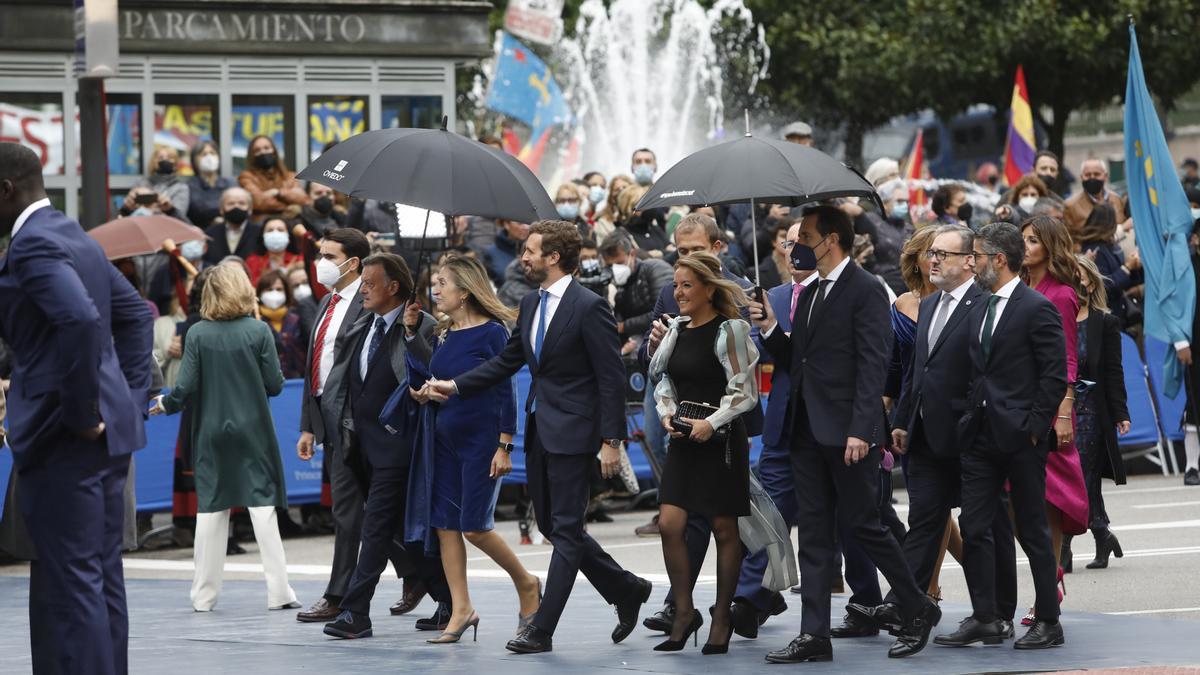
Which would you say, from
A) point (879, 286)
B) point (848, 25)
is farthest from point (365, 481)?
point (848, 25)

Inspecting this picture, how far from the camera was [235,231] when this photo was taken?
17594 mm

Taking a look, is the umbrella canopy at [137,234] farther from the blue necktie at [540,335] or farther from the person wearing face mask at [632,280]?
the blue necktie at [540,335]

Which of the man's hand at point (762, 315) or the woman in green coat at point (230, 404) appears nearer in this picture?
the man's hand at point (762, 315)

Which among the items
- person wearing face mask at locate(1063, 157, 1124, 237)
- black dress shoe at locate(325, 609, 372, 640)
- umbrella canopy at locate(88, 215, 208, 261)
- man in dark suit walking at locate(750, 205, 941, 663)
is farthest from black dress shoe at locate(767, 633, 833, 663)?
person wearing face mask at locate(1063, 157, 1124, 237)

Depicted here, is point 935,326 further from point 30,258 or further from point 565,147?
point 565,147

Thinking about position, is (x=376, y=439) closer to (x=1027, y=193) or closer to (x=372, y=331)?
(x=372, y=331)

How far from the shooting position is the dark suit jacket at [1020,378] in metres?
9.14

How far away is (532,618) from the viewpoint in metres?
9.42

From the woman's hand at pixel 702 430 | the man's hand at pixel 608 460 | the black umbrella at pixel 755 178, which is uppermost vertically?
the black umbrella at pixel 755 178

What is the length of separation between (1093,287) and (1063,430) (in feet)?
5.55

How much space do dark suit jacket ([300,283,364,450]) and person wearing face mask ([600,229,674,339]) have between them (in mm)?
4193

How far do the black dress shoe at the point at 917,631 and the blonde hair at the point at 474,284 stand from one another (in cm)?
244

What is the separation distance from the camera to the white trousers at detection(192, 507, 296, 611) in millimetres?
11234

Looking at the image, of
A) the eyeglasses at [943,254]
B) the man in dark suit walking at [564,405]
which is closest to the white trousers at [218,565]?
the man in dark suit walking at [564,405]
